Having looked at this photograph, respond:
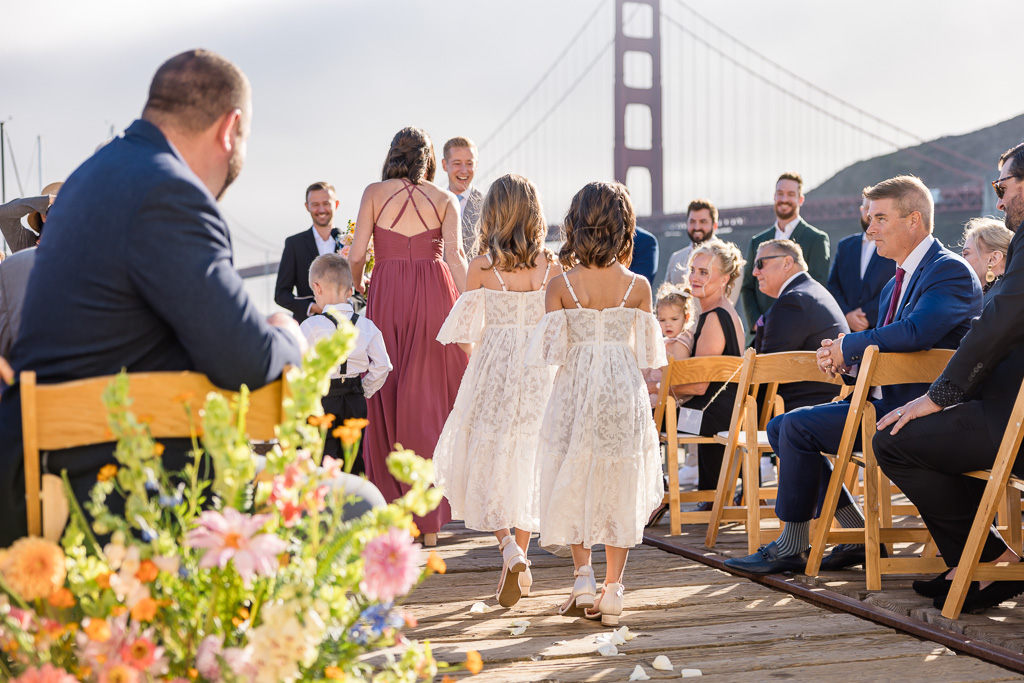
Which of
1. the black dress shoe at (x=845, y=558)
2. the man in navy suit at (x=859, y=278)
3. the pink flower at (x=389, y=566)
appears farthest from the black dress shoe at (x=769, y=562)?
the pink flower at (x=389, y=566)

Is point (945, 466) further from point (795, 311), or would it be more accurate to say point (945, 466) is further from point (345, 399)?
point (345, 399)

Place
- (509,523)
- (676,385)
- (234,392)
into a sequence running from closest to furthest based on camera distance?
1. (234,392)
2. (509,523)
3. (676,385)

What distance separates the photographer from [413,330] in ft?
14.6

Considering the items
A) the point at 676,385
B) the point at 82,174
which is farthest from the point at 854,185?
the point at 82,174

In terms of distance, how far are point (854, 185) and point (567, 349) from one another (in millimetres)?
49747

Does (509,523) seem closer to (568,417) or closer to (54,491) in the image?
(568,417)

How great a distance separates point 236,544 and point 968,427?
8.61 ft

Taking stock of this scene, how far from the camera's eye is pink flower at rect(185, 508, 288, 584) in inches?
41.1

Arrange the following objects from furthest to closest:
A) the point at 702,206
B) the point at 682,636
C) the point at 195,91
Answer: the point at 702,206
the point at 682,636
the point at 195,91

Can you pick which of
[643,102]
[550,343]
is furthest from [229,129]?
[643,102]

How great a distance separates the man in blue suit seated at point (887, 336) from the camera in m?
3.41

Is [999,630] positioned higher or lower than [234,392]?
lower

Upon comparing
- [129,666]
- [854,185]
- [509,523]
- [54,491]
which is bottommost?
[509,523]

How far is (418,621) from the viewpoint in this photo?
3.09 meters
